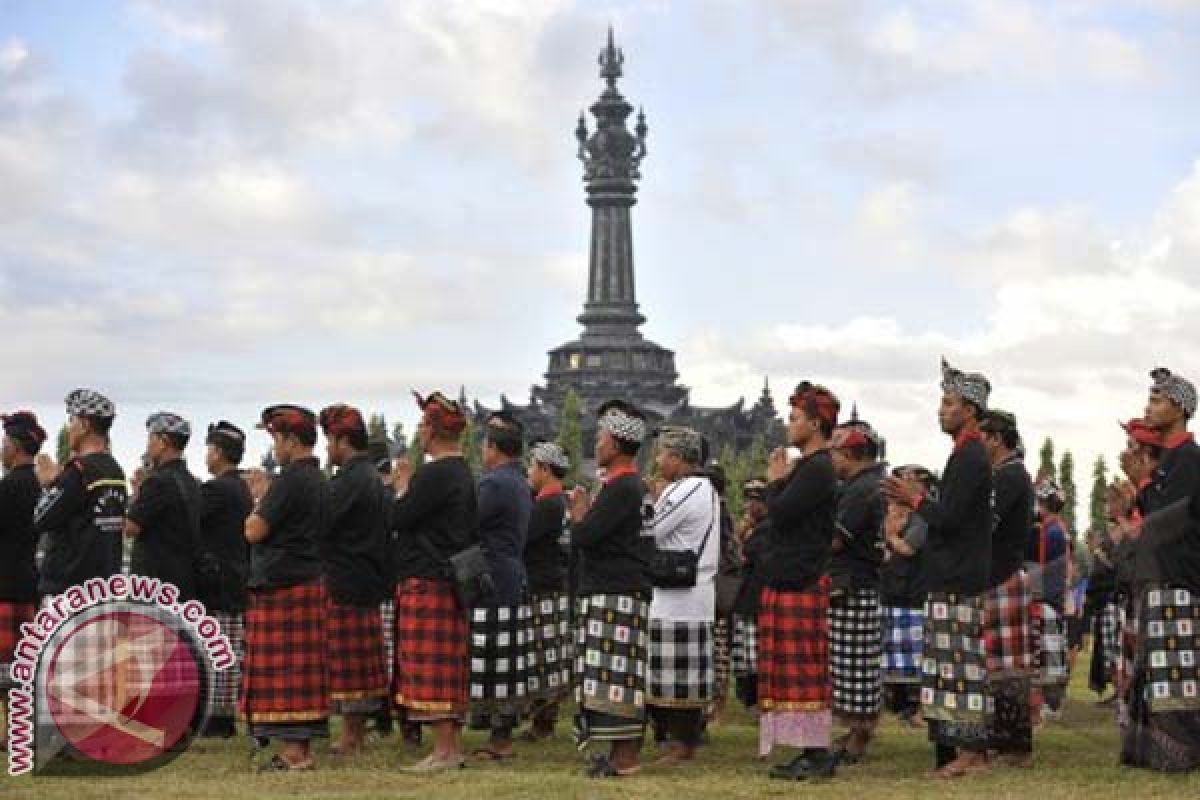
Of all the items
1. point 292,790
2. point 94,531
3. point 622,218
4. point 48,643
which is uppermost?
point 622,218

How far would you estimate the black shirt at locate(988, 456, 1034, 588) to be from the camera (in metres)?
13.4

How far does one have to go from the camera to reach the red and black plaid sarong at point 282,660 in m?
13.2

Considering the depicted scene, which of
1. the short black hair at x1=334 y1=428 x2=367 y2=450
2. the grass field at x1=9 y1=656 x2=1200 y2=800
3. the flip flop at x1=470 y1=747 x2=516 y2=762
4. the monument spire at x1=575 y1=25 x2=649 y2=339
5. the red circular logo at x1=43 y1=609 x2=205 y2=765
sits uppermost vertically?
the monument spire at x1=575 y1=25 x2=649 y2=339

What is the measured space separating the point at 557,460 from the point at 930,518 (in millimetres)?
3778

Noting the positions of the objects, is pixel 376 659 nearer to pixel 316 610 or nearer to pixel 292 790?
pixel 316 610

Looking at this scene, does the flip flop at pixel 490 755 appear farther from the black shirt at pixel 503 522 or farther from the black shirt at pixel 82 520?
the black shirt at pixel 82 520

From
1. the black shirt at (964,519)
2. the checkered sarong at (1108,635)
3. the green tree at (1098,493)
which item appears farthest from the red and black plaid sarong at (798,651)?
the green tree at (1098,493)

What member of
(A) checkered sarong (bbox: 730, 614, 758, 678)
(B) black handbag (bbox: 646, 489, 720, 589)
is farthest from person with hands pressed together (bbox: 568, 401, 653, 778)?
(A) checkered sarong (bbox: 730, 614, 758, 678)

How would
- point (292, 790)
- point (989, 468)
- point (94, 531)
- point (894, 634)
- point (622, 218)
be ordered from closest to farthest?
point (292, 790)
point (989, 468)
point (94, 531)
point (894, 634)
point (622, 218)

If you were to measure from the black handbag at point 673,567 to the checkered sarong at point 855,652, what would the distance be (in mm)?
1955

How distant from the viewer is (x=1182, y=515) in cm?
1260

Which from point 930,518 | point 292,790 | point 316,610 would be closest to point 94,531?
point 316,610

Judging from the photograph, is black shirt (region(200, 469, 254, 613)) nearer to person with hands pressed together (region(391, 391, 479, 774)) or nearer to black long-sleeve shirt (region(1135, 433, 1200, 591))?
person with hands pressed together (region(391, 391, 479, 774))

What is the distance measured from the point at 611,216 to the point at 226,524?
106 metres
